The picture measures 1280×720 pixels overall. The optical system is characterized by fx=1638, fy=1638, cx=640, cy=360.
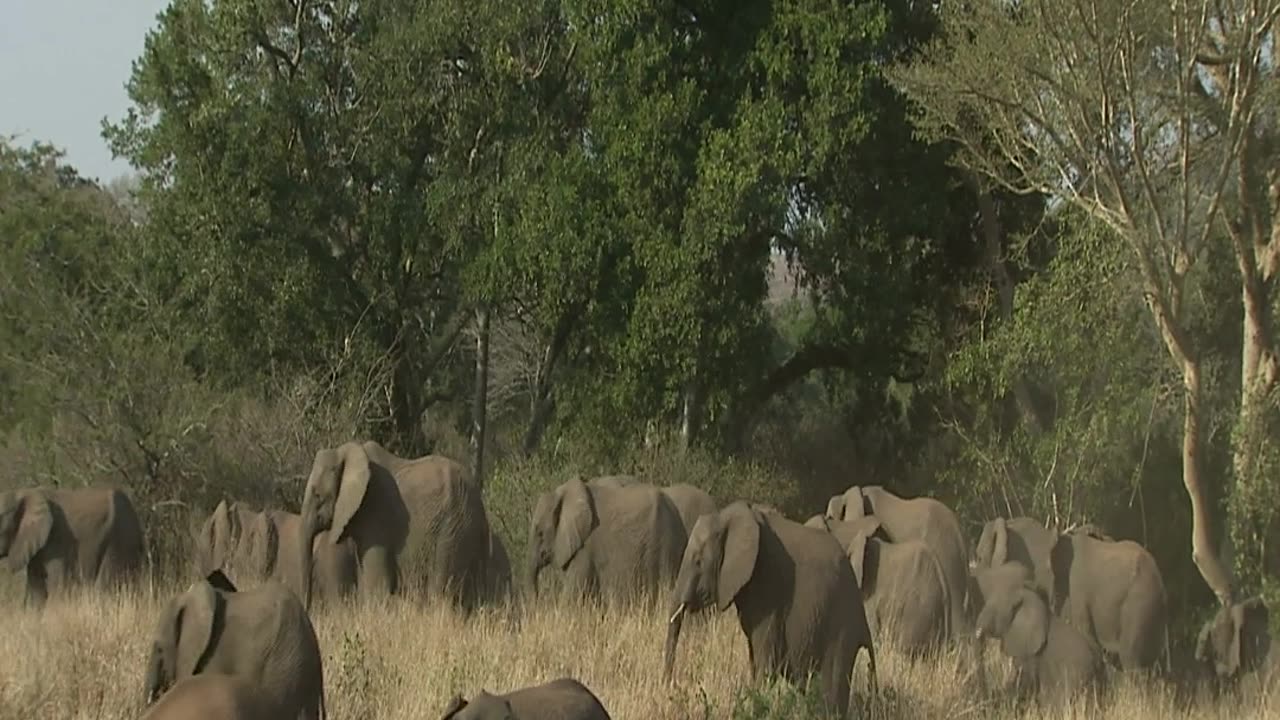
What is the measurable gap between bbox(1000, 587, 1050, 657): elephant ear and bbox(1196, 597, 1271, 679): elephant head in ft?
12.8

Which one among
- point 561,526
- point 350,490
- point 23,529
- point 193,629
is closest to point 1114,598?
point 561,526

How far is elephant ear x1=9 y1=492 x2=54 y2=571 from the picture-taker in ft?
51.7

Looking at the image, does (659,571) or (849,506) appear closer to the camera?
(659,571)

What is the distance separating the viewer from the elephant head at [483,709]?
6.79 metres

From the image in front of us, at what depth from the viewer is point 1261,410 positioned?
16641 millimetres

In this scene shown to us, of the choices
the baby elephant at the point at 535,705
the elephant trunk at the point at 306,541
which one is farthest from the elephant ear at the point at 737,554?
the elephant trunk at the point at 306,541

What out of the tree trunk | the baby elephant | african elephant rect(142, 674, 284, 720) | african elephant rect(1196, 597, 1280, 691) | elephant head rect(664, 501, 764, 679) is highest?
the tree trunk

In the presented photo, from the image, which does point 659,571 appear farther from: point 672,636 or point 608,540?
point 672,636

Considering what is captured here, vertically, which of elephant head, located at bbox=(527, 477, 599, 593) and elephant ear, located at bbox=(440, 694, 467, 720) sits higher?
elephant head, located at bbox=(527, 477, 599, 593)

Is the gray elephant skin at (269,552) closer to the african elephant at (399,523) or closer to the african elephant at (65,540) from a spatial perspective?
the african elephant at (399,523)

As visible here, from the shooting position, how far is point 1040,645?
11.9 meters

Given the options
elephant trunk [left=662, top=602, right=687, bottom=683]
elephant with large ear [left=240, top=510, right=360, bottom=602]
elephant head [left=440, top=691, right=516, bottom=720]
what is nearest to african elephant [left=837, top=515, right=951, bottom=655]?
elephant trunk [left=662, top=602, right=687, bottom=683]

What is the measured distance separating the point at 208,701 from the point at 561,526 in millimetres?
8571

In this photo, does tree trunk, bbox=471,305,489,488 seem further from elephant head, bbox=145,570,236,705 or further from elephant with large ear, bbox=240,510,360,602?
elephant head, bbox=145,570,236,705
